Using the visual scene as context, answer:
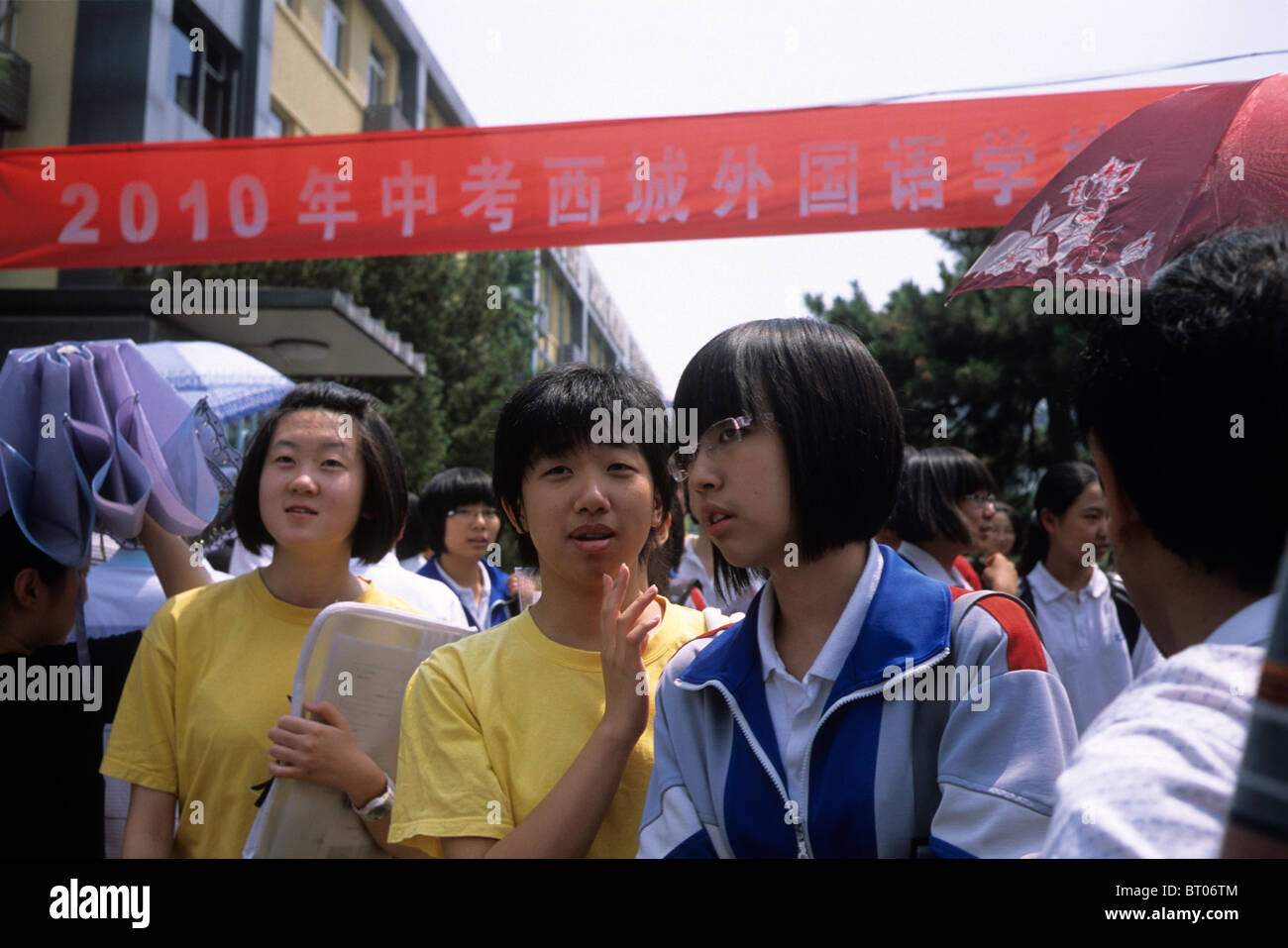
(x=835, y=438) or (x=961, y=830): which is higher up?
(x=835, y=438)

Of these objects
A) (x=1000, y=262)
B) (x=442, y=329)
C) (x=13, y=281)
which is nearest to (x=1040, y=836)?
(x=1000, y=262)

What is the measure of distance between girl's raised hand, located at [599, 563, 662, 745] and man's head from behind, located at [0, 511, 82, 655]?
3.96 ft

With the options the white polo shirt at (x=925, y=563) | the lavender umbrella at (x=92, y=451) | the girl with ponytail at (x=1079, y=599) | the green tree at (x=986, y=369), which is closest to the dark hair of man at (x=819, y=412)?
the lavender umbrella at (x=92, y=451)

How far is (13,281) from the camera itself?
9.27m

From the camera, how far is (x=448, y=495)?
14.7ft

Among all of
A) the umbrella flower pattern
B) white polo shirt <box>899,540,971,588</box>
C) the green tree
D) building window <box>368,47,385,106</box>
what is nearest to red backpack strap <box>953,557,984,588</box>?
white polo shirt <box>899,540,971,588</box>

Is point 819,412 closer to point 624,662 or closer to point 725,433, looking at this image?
point 725,433

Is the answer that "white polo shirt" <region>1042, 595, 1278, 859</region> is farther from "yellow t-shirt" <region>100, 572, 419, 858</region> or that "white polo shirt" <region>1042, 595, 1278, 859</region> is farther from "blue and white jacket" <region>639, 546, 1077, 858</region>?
"yellow t-shirt" <region>100, 572, 419, 858</region>

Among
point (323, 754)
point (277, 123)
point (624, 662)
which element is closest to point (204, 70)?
point (277, 123)

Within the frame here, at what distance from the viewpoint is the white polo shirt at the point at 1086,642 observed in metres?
3.60

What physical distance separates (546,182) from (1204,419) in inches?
118
